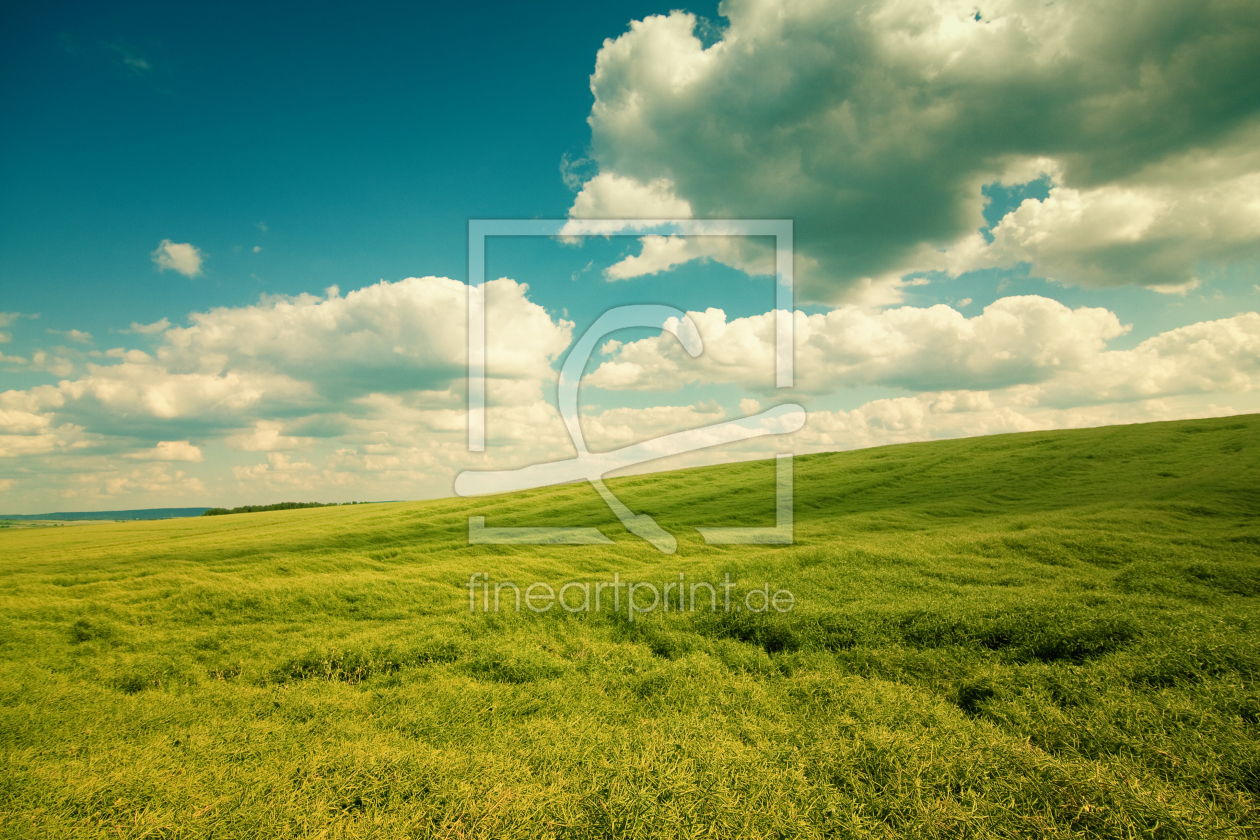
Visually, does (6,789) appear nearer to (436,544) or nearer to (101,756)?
(101,756)

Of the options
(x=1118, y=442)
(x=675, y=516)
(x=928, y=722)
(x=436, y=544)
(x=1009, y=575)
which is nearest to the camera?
(x=928, y=722)

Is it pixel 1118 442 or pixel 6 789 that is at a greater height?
pixel 1118 442

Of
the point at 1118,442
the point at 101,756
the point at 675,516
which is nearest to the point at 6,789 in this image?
the point at 101,756

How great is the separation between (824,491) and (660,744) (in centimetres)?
2685

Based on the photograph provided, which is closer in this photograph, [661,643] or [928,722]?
[928,722]

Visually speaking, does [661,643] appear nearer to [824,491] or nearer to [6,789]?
[6,789]

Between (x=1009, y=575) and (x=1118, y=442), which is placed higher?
(x=1118, y=442)

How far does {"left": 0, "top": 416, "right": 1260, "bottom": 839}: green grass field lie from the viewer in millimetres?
4562

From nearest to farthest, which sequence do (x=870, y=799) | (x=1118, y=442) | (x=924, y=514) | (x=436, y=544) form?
(x=870, y=799) → (x=436, y=544) → (x=924, y=514) → (x=1118, y=442)

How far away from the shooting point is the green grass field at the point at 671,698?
15.0ft

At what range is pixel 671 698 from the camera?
24.1 feet

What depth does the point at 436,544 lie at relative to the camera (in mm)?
20953

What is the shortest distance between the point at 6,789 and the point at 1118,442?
158 ft

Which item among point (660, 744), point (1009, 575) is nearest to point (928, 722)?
point (660, 744)
